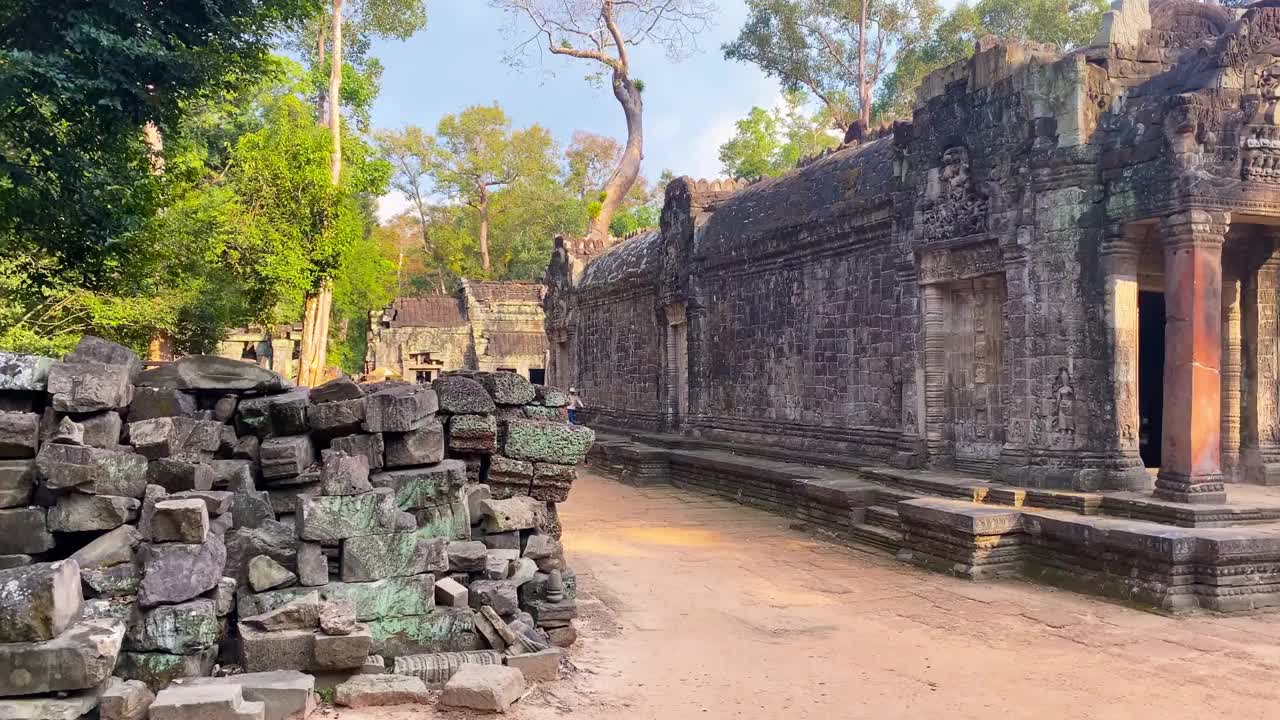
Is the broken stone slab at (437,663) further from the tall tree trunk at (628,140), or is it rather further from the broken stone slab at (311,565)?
Result: the tall tree trunk at (628,140)

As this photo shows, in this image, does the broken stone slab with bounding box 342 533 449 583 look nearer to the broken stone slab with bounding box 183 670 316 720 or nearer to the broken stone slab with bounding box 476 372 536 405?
the broken stone slab with bounding box 183 670 316 720

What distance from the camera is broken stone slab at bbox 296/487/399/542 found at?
5.37 meters

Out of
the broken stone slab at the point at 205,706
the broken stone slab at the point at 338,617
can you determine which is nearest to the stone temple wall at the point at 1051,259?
the broken stone slab at the point at 338,617

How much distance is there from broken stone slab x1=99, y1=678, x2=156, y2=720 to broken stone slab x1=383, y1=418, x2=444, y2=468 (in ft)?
7.08

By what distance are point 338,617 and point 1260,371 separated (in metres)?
10.1

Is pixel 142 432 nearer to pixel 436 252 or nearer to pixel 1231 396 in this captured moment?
pixel 1231 396

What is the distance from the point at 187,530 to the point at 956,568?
668 cm

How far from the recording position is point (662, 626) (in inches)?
279

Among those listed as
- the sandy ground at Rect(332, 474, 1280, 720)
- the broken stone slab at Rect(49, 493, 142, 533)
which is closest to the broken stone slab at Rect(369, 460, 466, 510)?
the sandy ground at Rect(332, 474, 1280, 720)

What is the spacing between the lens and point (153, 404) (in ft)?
18.9

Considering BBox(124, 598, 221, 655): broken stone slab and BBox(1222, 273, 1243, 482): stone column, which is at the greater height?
BBox(1222, 273, 1243, 482): stone column

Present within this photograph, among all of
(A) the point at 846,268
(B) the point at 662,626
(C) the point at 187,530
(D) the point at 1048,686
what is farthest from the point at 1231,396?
(C) the point at 187,530

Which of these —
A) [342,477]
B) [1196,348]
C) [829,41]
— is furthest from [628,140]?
[342,477]

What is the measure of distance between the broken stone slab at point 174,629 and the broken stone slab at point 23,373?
1.53m
